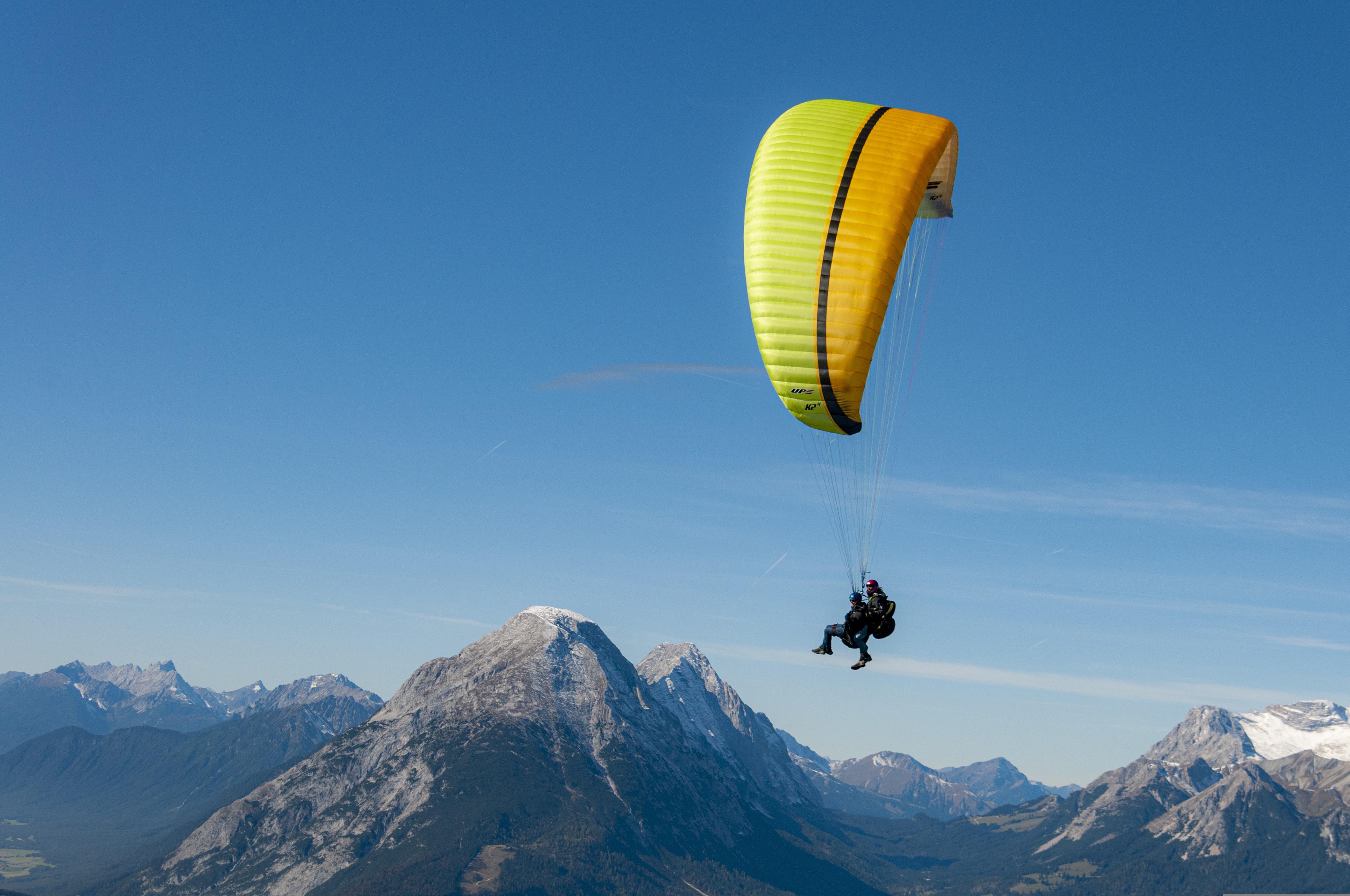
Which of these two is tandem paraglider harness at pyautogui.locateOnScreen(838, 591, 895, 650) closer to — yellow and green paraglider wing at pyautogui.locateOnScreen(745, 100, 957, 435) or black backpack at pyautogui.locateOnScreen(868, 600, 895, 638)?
black backpack at pyautogui.locateOnScreen(868, 600, 895, 638)

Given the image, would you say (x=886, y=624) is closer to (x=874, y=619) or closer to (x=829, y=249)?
(x=874, y=619)

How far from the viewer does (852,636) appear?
3491cm

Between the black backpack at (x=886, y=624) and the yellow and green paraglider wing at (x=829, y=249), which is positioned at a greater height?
the yellow and green paraglider wing at (x=829, y=249)

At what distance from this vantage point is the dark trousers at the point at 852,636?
3484 centimetres

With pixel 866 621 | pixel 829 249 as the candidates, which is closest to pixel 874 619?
pixel 866 621

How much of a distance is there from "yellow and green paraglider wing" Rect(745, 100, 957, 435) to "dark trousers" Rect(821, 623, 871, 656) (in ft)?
22.7

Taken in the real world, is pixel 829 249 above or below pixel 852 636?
above

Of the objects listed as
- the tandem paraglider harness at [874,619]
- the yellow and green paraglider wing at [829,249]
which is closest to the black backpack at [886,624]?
the tandem paraglider harness at [874,619]

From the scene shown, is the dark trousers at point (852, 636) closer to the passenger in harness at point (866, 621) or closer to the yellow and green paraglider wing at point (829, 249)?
the passenger in harness at point (866, 621)

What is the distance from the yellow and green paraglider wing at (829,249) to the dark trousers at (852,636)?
691cm

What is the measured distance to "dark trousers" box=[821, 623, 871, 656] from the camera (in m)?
34.8

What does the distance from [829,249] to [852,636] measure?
43.8ft

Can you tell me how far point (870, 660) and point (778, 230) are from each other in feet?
50.2

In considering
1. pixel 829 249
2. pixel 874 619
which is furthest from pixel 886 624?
pixel 829 249
